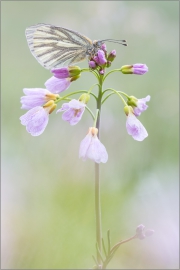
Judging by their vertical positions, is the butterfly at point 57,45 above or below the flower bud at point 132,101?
above

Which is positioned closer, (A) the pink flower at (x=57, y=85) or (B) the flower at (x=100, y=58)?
(B) the flower at (x=100, y=58)

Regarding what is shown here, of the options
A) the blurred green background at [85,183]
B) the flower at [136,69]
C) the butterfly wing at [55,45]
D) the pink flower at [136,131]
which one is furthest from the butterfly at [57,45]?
the blurred green background at [85,183]

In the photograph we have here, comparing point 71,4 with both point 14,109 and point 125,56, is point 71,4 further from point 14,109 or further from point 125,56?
point 14,109

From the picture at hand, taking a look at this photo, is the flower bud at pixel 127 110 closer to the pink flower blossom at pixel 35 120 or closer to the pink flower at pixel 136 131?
the pink flower at pixel 136 131

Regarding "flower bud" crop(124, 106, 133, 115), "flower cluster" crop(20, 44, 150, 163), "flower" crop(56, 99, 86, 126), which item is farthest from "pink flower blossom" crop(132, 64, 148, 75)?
"flower" crop(56, 99, 86, 126)

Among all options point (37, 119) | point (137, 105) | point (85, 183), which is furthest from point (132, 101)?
point (85, 183)

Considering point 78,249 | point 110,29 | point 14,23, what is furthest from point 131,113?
point 14,23

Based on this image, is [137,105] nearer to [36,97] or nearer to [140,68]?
[140,68]
